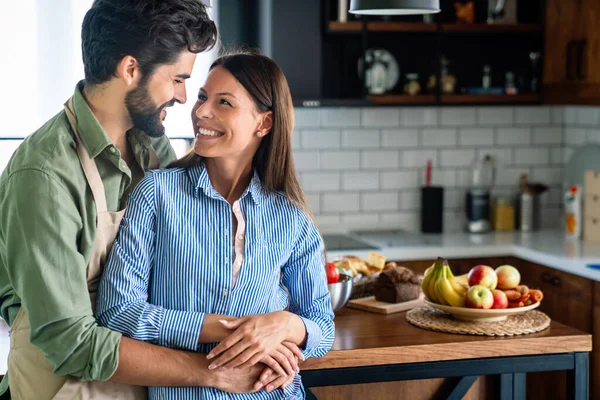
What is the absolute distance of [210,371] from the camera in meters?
2.17

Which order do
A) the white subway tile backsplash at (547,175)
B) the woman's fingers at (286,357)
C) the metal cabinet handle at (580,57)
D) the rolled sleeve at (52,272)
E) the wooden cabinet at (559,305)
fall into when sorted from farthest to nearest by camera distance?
1. the white subway tile backsplash at (547,175)
2. the metal cabinet handle at (580,57)
3. the wooden cabinet at (559,305)
4. the woman's fingers at (286,357)
5. the rolled sleeve at (52,272)

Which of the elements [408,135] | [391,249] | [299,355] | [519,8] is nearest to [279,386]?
[299,355]

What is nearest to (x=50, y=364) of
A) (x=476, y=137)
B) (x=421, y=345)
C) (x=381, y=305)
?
(x=421, y=345)

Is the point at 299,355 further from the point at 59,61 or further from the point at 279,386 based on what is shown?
the point at 59,61

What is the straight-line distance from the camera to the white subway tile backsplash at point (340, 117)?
5086 millimetres

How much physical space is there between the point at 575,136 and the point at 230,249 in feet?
12.1

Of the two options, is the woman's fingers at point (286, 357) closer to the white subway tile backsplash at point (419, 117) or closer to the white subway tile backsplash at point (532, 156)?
the white subway tile backsplash at point (419, 117)

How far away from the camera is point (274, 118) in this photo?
7.83 feet

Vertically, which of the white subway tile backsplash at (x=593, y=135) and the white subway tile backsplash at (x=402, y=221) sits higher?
the white subway tile backsplash at (x=593, y=135)

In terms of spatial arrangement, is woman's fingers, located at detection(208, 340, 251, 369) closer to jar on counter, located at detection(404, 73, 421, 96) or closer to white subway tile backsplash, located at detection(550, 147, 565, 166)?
jar on counter, located at detection(404, 73, 421, 96)

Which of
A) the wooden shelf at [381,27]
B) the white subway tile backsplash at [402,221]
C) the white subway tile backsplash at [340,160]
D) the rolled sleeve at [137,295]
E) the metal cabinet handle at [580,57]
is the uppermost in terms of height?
the wooden shelf at [381,27]

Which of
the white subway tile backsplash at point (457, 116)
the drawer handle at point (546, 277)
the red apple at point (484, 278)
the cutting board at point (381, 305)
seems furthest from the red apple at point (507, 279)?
the white subway tile backsplash at point (457, 116)

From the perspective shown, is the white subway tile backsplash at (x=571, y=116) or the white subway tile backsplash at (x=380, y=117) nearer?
the white subway tile backsplash at (x=380, y=117)

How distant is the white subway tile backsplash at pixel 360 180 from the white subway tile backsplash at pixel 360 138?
0.16 m
